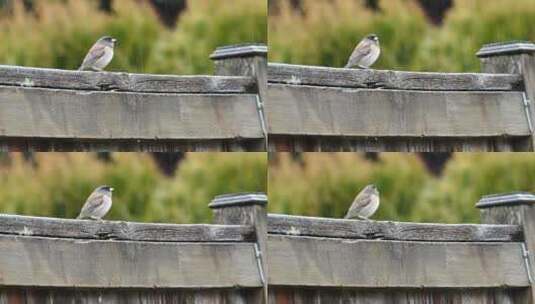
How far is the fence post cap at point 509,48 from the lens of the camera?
51.4ft

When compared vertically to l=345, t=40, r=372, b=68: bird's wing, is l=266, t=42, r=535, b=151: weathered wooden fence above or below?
below

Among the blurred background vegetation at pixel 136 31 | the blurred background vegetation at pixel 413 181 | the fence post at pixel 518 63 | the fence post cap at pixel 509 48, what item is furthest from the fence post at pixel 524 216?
the blurred background vegetation at pixel 136 31

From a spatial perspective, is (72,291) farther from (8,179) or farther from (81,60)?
(81,60)

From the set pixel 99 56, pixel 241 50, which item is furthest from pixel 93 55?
pixel 241 50

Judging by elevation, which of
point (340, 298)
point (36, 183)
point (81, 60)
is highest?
point (81, 60)

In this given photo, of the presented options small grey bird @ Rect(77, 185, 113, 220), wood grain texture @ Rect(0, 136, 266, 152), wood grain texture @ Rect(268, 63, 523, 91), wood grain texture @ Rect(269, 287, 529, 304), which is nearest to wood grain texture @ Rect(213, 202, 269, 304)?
wood grain texture @ Rect(0, 136, 266, 152)

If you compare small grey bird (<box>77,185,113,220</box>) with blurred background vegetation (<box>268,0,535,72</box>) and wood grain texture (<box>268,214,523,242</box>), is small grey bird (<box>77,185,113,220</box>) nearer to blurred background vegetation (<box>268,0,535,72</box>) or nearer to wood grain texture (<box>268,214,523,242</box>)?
wood grain texture (<box>268,214,523,242</box>)

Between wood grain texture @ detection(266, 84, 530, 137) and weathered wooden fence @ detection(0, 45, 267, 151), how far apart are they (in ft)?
1.65

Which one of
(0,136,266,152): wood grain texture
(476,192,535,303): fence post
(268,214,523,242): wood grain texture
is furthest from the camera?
→ (476,192,535,303): fence post

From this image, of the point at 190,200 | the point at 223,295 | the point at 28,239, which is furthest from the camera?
the point at 190,200

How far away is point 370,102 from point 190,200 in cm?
162

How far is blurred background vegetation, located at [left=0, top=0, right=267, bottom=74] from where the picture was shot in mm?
15852

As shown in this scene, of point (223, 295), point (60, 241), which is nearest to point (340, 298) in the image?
point (223, 295)

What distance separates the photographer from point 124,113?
14.5m
